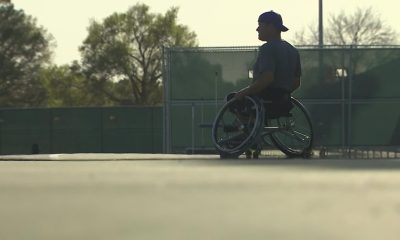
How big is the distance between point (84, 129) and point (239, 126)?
22.2 m

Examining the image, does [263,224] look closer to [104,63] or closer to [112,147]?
[112,147]

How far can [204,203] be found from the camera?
4590mm

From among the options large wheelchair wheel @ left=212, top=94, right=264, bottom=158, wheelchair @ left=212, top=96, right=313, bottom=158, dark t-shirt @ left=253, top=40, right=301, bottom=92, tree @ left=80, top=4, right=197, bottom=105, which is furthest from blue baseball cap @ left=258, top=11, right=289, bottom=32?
tree @ left=80, top=4, right=197, bottom=105

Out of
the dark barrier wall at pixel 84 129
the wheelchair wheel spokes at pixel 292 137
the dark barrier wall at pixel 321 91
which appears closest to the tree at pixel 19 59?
the dark barrier wall at pixel 84 129

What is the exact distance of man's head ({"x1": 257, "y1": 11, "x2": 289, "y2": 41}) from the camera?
30.9 ft

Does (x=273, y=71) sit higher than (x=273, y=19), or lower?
lower

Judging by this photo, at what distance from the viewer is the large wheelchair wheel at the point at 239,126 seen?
890 cm

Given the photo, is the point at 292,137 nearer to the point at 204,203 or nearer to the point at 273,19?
the point at 273,19

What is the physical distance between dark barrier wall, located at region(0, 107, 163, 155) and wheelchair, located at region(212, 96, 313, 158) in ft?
68.8

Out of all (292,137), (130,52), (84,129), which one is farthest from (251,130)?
(130,52)

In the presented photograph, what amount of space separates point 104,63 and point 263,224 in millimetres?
57587

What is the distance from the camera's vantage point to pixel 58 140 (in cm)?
3080

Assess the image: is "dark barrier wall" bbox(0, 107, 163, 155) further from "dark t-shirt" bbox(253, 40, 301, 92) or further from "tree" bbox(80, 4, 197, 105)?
"tree" bbox(80, 4, 197, 105)

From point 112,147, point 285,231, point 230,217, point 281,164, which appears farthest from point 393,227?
point 112,147
